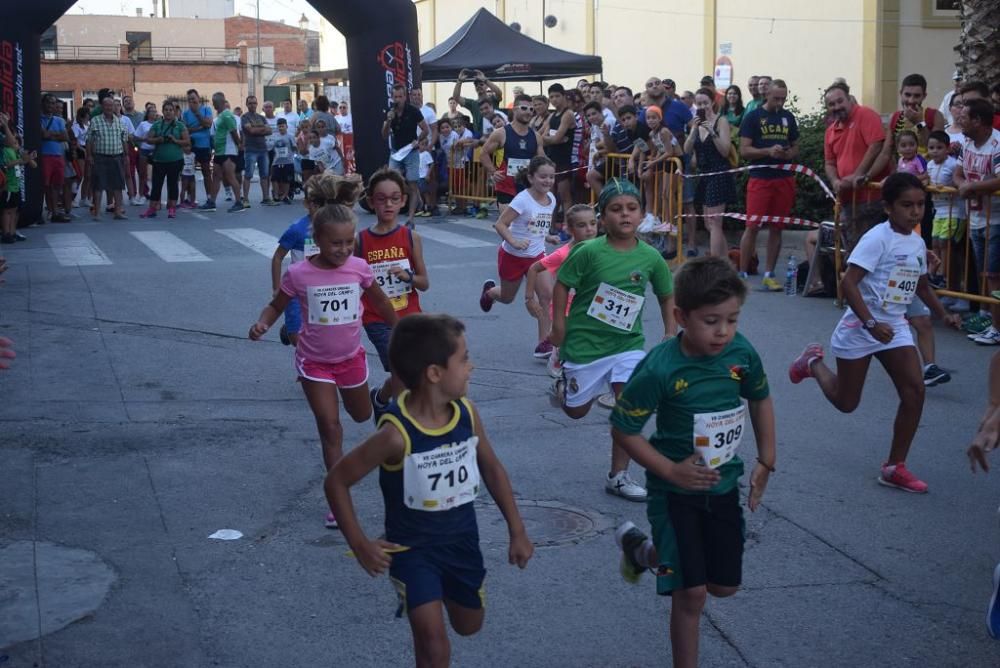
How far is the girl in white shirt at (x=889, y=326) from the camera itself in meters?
6.48

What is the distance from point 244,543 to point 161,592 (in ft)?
2.24

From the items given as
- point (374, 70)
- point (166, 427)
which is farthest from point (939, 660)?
point (374, 70)

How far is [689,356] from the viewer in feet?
13.8

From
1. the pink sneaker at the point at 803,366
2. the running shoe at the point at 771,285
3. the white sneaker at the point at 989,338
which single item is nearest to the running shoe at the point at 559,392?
the pink sneaker at the point at 803,366

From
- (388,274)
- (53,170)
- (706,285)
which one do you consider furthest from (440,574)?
(53,170)

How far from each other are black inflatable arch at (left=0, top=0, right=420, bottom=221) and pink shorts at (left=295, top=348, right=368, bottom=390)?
14.1 metres

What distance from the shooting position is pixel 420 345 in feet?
12.5

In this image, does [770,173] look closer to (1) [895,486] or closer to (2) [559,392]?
(1) [895,486]

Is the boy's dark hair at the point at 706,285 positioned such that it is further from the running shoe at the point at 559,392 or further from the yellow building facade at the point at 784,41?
the yellow building facade at the point at 784,41

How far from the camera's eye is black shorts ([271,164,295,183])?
79.7ft

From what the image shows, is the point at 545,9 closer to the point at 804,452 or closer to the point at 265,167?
the point at 265,167

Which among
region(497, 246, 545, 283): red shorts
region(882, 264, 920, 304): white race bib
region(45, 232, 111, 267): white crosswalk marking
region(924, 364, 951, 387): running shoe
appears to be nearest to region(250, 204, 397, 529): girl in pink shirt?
region(882, 264, 920, 304): white race bib

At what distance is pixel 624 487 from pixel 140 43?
8738cm

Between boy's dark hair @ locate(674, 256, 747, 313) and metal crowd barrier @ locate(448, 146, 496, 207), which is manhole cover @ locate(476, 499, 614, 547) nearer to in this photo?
boy's dark hair @ locate(674, 256, 747, 313)
